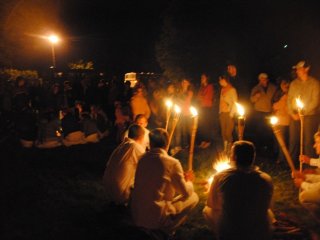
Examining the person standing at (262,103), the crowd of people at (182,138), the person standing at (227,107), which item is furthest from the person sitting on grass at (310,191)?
the person standing at (262,103)

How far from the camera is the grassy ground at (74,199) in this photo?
574 cm

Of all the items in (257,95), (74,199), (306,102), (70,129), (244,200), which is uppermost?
(257,95)

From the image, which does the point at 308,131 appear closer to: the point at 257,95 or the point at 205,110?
the point at 257,95

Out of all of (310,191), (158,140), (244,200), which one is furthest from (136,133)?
(310,191)

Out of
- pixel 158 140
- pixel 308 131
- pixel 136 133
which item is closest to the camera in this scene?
pixel 158 140

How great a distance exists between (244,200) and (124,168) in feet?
7.28

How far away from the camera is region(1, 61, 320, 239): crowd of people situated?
13.9 feet

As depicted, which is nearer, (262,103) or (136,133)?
(136,133)

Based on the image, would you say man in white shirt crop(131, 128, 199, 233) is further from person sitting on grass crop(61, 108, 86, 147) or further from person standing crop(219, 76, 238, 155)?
person sitting on grass crop(61, 108, 86, 147)

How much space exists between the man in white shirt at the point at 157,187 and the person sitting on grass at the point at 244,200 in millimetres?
737

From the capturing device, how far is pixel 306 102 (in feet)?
26.4

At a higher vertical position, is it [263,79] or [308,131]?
[263,79]

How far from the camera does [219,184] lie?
4.38 meters

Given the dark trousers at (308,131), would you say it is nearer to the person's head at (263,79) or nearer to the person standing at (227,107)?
the person's head at (263,79)
